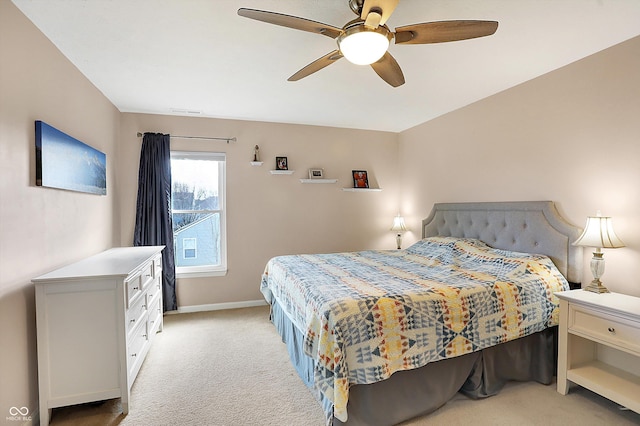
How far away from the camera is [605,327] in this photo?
205 cm

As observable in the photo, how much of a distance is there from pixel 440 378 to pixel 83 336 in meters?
2.34

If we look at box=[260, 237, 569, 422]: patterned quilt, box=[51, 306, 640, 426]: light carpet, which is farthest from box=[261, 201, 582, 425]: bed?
box=[51, 306, 640, 426]: light carpet

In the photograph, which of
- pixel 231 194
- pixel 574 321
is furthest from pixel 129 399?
pixel 574 321

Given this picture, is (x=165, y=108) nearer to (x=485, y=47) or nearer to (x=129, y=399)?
(x=129, y=399)

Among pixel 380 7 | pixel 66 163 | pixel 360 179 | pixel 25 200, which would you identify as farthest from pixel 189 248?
pixel 380 7

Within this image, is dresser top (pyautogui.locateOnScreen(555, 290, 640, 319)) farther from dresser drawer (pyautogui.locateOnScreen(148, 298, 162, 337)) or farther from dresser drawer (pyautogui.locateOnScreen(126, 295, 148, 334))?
dresser drawer (pyautogui.locateOnScreen(148, 298, 162, 337))

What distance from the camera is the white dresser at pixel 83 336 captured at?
6.29 ft

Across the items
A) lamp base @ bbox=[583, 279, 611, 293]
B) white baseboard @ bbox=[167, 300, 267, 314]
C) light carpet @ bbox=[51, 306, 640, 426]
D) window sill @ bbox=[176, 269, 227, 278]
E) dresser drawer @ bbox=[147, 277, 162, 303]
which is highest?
lamp base @ bbox=[583, 279, 611, 293]

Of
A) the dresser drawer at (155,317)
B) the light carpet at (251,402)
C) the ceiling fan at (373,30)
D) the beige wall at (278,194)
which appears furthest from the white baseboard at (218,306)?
the ceiling fan at (373,30)

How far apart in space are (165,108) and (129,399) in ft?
9.94

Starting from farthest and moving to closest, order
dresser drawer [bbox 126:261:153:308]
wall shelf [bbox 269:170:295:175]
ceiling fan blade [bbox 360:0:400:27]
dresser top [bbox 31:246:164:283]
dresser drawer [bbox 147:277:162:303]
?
wall shelf [bbox 269:170:295:175]
dresser drawer [bbox 147:277:162:303]
dresser drawer [bbox 126:261:153:308]
dresser top [bbox 31:246:164:283]
ceiling fan blade [bbox 360:0:400:27]

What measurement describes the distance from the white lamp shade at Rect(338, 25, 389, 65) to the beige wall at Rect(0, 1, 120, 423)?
1894 mm

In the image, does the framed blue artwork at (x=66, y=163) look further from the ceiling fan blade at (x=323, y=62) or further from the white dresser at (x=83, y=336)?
the ceiling fan blade at (x=323, y=62)

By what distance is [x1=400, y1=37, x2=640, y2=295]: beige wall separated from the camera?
2.27m
